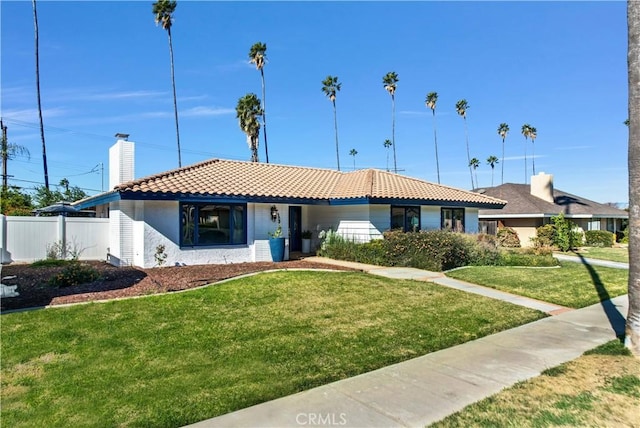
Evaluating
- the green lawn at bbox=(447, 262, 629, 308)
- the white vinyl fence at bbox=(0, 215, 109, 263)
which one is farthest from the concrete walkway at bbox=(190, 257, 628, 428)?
the white vinyl fence at bbox=(0, 215, 109, 263)

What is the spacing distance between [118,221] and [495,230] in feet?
88.4

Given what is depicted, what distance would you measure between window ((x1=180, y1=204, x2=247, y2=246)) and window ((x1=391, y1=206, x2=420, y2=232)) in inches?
281

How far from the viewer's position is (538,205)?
3114cm

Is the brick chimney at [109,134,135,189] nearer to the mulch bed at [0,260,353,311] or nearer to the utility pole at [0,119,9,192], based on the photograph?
the mulch bed at [0,260,353,311]

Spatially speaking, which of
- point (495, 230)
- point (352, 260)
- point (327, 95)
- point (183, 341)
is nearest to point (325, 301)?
point (183, 341)

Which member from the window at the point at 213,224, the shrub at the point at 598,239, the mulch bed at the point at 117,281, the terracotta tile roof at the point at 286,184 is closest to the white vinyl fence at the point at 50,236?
the mulch bed at the point at 117,281

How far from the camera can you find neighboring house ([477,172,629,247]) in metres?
30.3

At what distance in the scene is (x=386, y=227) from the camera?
61.6 feet

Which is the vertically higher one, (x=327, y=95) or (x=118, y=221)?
(x=327, y=95)

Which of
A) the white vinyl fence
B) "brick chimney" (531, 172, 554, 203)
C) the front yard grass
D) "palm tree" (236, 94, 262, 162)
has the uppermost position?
"palm tree" (236, 94, 262, 162)

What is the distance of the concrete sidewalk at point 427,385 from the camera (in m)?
4.17

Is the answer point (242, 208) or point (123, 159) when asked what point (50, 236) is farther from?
point (242, 208)

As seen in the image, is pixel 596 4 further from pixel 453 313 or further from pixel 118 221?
pixel 118 221

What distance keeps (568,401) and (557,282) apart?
384 inches
